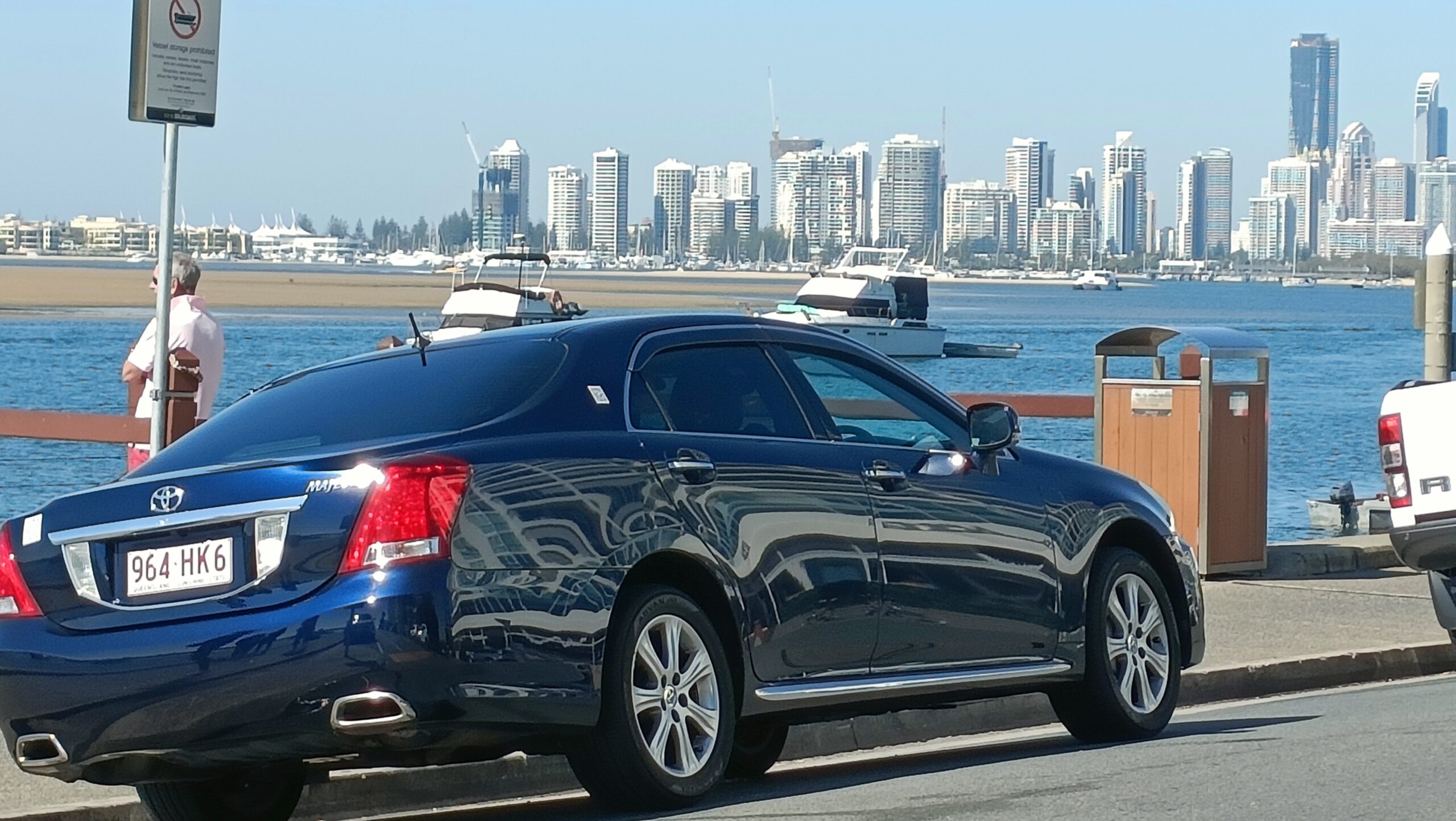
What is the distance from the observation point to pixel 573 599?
6484mm

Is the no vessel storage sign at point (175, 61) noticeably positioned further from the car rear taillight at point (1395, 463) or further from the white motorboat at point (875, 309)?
the white motorboat at point (875, 309)

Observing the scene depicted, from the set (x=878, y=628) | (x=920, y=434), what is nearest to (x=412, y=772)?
(x=878, y=628)

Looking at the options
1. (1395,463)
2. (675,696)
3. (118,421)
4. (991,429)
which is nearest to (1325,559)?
(1395,463)

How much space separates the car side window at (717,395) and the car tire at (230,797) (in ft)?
5.07

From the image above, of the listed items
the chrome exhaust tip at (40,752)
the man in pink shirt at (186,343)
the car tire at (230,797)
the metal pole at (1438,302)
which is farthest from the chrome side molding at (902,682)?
the metal pole at (1438,302)

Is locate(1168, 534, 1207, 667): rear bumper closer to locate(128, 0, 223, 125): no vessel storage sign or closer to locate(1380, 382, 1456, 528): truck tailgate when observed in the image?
locate(1380, 382, 1456, 528): truck tailgate

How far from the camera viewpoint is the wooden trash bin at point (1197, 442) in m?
13.7

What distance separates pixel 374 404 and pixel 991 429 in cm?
231

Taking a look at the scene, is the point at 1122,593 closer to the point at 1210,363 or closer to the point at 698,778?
the point at 698,778

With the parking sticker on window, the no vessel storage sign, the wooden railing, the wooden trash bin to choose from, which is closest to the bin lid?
the wooden trash bin

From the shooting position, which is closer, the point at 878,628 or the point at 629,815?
the point at 629,815

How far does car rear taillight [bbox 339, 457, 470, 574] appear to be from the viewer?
611 centimetres

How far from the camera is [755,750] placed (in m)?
8.32

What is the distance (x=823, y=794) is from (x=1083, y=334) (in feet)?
356
